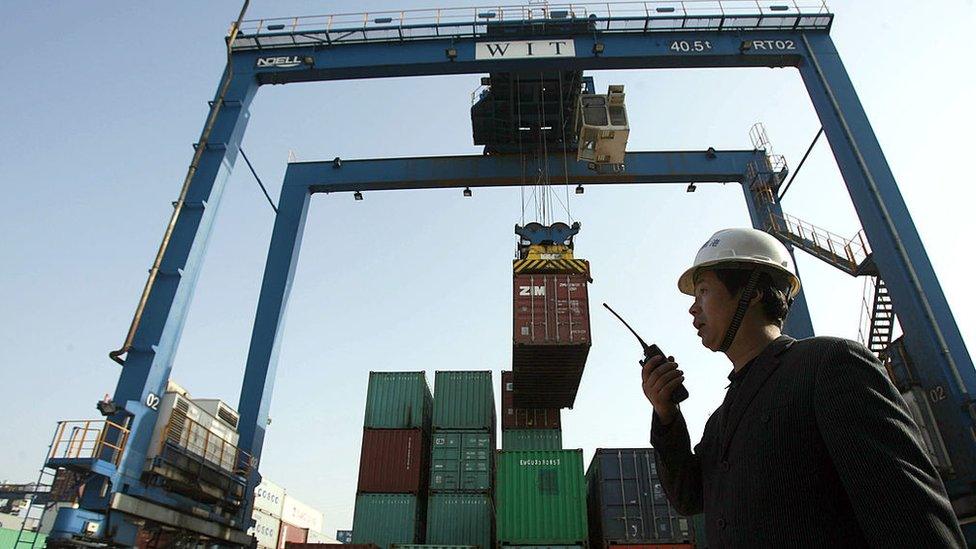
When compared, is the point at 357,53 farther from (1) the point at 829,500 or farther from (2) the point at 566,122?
(1) the point at 829,500

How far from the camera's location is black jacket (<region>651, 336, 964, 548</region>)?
1444 millimetres

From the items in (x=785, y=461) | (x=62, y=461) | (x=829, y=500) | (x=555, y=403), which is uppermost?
(x=555, y=403)

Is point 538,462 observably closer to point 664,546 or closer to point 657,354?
point 664,546

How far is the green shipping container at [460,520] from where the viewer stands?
1525cm

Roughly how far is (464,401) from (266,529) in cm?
2124

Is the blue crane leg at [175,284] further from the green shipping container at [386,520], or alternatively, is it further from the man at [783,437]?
the man at [783,437]

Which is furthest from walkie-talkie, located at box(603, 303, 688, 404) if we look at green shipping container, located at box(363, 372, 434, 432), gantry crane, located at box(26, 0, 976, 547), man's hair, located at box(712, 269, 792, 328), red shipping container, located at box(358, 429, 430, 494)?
green shipping container, located at box(363, 372, 434, 432)

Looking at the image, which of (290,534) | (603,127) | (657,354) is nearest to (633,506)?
(603,127)

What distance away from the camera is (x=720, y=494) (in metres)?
1.99

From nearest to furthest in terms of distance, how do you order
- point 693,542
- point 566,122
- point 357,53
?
point 693,542 → point 357,53 → point 566,122

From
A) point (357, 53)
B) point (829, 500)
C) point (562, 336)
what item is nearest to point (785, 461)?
point (829, 500)

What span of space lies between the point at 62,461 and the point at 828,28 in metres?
20.8

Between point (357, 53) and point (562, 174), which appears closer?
point (357, 53)

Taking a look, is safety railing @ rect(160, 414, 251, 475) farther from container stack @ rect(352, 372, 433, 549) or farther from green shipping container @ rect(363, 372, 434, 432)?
green shipping container @ rect(363, 372, 434, 432)
